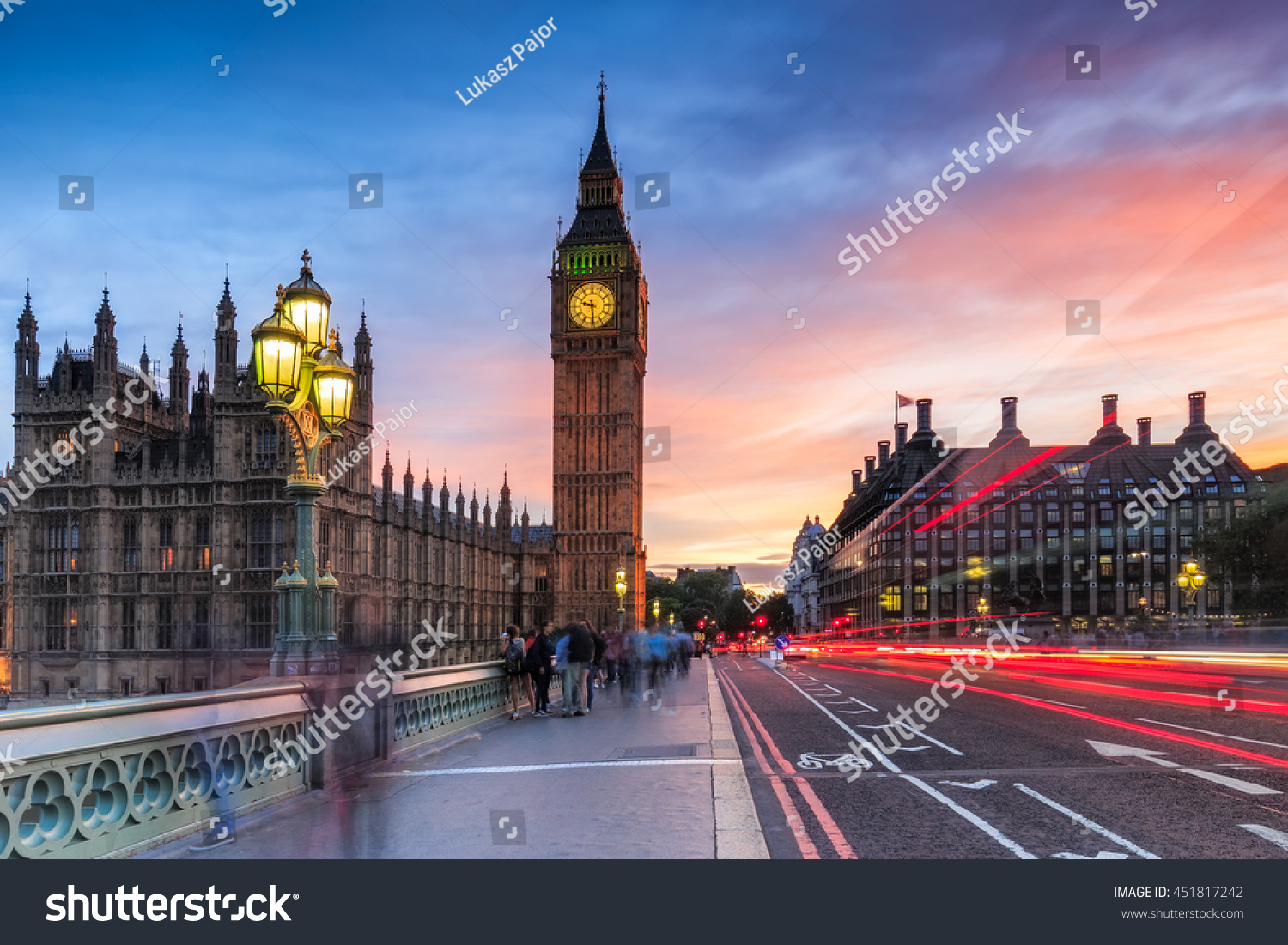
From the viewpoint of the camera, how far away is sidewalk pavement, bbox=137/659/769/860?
7.08 m

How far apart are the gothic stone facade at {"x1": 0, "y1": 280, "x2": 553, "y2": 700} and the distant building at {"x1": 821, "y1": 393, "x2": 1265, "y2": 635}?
8334 centimetres

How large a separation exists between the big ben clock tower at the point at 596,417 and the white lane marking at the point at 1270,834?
273ft

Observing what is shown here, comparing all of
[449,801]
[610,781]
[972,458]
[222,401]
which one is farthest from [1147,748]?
[972,458]

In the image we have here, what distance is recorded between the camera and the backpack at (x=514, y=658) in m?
19.3

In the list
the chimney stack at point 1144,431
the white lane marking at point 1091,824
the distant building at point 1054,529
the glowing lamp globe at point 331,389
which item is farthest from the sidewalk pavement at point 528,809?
the chimney stack at point 1144,431

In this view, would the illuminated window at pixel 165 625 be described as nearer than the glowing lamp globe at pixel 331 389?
No

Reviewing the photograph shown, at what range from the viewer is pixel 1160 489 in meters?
110

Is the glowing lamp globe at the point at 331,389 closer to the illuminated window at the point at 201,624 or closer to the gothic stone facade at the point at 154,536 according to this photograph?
the gothic stone facade at the point at 154,536

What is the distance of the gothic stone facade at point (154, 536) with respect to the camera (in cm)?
4825

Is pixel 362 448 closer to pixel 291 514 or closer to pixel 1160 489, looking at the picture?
pixel 291 514

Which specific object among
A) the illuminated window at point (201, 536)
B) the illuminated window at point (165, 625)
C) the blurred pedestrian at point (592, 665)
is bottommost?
the illuminated window at point (165, 625)

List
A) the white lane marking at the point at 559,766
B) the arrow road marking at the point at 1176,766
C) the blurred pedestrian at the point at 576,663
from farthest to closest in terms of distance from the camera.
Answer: the blurred pedestrian at the point at 576,663 < the white lane marking at the point at 559,766 < the arrow road marking at the point at 1176,766

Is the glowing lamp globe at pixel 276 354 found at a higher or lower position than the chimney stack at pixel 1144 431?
lower

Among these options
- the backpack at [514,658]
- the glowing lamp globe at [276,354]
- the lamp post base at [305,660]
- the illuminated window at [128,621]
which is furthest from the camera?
the illuminated window at [128,621]
